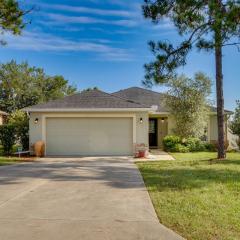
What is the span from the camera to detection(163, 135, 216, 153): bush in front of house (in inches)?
951

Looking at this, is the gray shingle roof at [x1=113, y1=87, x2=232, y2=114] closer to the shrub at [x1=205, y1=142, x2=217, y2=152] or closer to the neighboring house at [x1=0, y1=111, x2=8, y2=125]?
the shrub at [x1=205, y1=142, x2=217, y2=152]

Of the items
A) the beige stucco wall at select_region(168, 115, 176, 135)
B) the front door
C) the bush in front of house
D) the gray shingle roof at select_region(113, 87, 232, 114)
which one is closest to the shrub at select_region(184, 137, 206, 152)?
the bush in front of house

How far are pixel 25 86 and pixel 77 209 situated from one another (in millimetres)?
45017

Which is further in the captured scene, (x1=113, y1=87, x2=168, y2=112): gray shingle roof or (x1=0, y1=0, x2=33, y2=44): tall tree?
(x1=113, y1=87, x2=168, y2=112): gray shingle roof

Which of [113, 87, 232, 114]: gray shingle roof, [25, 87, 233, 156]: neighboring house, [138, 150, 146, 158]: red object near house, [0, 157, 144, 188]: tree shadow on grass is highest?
[113, 87, 232, 114]: gray shingle roof

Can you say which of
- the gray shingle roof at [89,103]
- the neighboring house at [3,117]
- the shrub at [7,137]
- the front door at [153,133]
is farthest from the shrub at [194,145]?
the neighboring house at [3,117]

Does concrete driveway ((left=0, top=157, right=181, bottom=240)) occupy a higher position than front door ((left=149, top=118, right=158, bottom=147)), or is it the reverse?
front door ((left=149, top=118, right=158, bottom=147))

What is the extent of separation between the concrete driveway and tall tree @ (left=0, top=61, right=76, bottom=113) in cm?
3820

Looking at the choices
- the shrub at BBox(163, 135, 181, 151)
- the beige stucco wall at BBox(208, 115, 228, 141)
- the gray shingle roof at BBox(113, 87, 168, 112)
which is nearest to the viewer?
the shrub at BBox(163, 135, 181, 151)

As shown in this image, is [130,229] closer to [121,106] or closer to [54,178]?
[54,178]

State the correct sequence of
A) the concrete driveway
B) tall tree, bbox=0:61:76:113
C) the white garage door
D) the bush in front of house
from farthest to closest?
tall tree, bbox=0:61:76:113
the bush in front of house
the white garage door
the concrete driveway

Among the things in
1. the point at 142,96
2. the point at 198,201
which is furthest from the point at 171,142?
the point at 198,201

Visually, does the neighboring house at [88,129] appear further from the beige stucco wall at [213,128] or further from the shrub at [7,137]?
the beige stucco wall at [213,128]

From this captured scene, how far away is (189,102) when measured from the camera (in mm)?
24891
